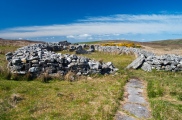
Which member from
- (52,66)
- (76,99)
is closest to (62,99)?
(76,99)

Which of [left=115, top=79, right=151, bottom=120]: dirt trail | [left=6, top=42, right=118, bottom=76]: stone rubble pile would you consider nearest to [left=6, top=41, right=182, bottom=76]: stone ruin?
[left=6, top=42, right=118, bottom=76]: stone rubble pile

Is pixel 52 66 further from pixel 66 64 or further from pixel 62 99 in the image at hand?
pixel 62 99

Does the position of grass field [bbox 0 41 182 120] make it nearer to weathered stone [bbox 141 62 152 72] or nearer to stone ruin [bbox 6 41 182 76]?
stone ruin [bbox 6 41 182 76]

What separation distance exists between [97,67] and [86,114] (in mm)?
8499

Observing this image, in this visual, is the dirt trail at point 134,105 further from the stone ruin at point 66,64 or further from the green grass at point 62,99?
the stone ruin at point 66,64

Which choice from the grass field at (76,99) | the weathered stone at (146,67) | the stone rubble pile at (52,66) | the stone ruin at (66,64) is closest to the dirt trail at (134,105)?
the grass field at (76,99)

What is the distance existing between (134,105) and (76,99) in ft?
9.81

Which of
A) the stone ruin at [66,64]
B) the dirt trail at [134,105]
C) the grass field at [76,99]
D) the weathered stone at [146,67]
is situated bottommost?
the dirt trail at [134,105]

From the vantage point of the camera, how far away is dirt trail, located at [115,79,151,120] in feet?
29.2

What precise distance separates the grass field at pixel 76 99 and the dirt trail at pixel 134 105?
→ 303 mm

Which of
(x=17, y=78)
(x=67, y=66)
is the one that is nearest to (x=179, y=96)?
(x=67, y=66)

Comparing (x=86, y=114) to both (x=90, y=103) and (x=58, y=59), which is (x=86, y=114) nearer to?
(x=90, y=103)

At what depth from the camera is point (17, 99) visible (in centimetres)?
1014

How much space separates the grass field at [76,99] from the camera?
8.78 m
